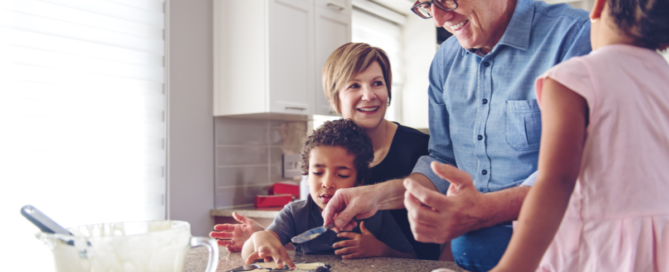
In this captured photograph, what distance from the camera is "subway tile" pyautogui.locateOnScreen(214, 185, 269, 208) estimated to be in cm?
280

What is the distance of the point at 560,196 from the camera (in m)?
0.44

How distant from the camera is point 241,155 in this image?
9.64 ft

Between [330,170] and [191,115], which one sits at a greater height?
[191,115]

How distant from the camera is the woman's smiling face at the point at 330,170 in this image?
4.29ft

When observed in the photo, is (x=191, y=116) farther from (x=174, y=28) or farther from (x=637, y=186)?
(x=637, y=186)

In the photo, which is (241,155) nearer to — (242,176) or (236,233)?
(242,176)

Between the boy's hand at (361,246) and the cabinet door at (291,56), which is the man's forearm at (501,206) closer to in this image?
the boy's hand at (361,246)

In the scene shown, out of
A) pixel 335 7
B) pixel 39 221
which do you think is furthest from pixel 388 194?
pixel 335 7

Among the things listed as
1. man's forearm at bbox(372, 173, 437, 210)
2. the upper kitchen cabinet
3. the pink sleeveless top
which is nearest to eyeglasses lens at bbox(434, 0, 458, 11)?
man's forearm at bbox(372, 173, 437, 210)

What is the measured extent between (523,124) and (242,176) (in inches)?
86.9

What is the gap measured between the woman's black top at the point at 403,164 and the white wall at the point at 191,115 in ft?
4.67

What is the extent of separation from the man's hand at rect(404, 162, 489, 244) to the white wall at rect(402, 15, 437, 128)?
3.73 metres

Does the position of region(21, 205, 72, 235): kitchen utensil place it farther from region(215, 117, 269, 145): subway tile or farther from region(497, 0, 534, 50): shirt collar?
region(215, 117, 269, 145): subway tile

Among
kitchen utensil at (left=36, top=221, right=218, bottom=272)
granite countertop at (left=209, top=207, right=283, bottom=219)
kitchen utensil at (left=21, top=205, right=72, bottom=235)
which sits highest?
kitchen utensil at (left=21, top=205, right=72, bottom=235)
